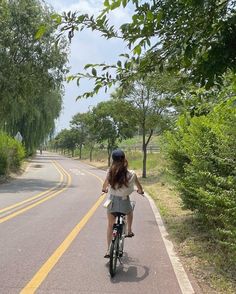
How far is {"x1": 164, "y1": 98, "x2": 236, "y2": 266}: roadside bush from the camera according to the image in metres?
6.54

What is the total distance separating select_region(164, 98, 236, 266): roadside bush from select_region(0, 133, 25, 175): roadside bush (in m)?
19.1

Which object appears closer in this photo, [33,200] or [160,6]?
[160,6]

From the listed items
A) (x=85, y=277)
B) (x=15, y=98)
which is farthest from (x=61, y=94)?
(x=85, y=277)

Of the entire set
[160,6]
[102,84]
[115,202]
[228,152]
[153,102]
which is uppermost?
[153,102]

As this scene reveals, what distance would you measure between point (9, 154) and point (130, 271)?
93.5 feet

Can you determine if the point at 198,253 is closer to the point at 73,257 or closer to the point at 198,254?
the point at 198,254

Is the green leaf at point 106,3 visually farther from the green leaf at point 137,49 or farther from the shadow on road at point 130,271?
the shadow on road at point 130,271

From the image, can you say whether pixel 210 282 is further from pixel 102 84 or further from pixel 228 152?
pixel 102 84

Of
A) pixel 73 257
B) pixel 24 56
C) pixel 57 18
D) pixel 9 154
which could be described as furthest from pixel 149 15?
pixel 9 154

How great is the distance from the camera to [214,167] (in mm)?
8672

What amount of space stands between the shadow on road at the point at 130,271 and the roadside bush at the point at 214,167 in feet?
3.96

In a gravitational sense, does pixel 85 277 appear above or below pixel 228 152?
below

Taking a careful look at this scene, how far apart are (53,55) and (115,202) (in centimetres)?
2127

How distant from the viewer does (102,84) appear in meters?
4.11
